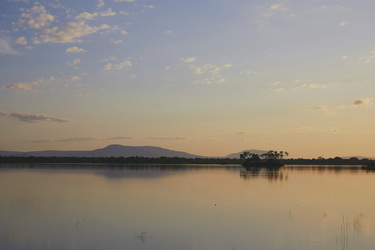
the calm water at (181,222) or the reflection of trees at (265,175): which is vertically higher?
the reflection of trees at (265,175)

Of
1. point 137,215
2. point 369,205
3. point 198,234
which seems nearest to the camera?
point 198,234

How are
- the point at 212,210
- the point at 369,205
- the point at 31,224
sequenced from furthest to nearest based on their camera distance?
the point at 369,205
the point at 212,210
the point at 31,224

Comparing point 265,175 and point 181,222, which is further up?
point 265,175

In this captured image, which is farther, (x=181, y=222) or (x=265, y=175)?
(x=265, y=175)

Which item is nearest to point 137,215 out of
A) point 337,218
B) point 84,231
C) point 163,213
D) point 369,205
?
point 163,213

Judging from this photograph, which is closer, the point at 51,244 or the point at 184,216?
the point at 51,244

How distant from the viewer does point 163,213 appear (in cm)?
2500

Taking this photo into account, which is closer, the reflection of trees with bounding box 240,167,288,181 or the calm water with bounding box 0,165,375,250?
the calm water with bounding box 0,165,375,250

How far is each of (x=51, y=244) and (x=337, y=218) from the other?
17.5m

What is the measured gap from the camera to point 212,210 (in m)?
26.7

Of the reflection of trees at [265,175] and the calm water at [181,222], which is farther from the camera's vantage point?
the reflection of trees at [265,175]

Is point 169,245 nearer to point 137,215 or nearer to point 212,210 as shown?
point 137,215

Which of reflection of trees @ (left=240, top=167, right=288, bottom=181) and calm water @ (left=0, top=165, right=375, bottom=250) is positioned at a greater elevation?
reflection of trees @ (left=240, top=167, right=288, bottom=181)

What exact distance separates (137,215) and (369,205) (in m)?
19.6
